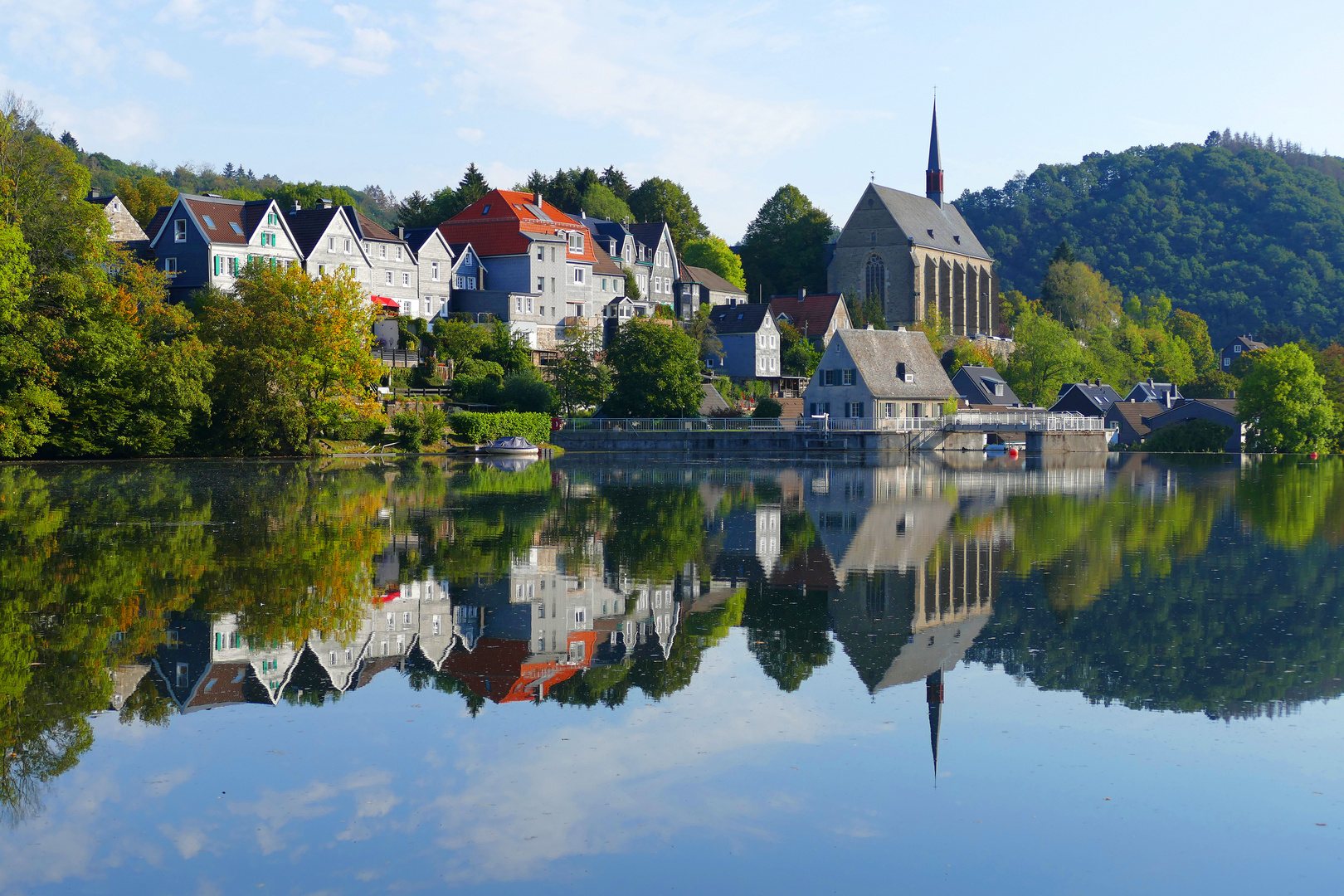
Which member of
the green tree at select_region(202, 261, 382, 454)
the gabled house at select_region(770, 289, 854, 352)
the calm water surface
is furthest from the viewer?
the gabled house at select_region(770, 289, 854, 352)

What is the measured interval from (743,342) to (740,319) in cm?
186

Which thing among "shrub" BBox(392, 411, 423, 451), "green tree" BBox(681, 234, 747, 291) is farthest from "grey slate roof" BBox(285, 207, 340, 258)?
"green tree" BBox(681, 234, 747, 291)

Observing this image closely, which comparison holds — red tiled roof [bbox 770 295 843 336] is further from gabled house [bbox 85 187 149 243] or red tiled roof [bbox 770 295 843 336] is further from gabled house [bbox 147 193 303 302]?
gabled house [bbox 85 187 149 243]

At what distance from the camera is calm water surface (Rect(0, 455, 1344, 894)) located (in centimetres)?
803

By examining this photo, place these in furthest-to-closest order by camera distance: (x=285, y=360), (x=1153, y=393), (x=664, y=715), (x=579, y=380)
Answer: (x=1153, y=393), (x=579, y=380), (x=285, y=360), (x=664, y=715)

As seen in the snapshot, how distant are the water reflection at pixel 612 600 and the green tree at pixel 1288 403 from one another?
55988mm

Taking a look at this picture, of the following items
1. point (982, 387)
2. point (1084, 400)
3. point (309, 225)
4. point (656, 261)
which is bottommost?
point (1084, 400)

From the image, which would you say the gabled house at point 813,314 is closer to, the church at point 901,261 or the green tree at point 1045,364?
the church at point 901,261

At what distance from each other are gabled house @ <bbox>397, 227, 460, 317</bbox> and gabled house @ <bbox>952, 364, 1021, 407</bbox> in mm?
37769

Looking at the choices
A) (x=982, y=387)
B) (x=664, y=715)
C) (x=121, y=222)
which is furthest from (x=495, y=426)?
(x=664, y=715)

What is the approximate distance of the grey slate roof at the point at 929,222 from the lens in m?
128

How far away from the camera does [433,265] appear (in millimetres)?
85875

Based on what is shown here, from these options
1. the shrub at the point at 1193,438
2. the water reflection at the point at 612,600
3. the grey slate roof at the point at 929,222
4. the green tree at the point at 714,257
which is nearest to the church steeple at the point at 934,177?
the grey slate roof at the point at 929,222

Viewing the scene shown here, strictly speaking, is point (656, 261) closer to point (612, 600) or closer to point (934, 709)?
point (612, 600)
